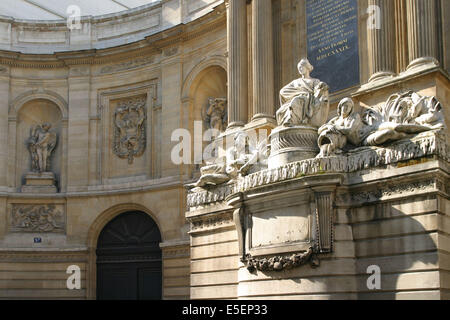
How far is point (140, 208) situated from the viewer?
2791cm

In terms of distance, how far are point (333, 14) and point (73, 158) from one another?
46.6 feet

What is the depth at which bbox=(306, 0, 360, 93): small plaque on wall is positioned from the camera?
19.8m

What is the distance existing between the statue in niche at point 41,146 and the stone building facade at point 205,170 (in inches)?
2.5

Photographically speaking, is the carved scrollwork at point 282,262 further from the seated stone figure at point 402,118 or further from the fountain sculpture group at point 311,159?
the seated stone figure at point 402,118

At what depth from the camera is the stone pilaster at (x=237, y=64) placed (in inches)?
878

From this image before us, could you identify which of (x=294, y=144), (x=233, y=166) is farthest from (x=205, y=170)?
(x=294, y=144)

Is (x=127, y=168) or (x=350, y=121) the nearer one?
(x=350, y=121)

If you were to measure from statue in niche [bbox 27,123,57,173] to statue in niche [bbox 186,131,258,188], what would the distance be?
14.3 meters

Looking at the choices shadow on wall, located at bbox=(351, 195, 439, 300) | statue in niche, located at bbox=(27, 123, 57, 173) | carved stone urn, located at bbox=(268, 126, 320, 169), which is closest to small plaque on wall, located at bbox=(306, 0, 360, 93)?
carved stone urn, located at bbox=(268, 126, 320, 169)

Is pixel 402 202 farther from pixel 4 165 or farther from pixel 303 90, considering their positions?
pixel 4 165

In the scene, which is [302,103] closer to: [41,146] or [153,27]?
[153,27]

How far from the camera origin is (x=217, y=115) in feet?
90.4

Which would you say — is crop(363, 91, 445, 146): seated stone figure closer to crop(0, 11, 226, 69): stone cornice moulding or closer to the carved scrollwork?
the carved scrollwork

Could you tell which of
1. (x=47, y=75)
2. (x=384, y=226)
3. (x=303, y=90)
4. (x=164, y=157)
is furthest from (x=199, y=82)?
(x=384, y=226)
